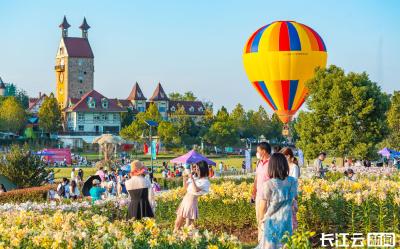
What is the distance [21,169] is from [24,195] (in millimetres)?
5333

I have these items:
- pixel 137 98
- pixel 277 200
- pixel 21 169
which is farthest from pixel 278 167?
pixel 137 98

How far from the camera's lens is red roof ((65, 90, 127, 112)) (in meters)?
113

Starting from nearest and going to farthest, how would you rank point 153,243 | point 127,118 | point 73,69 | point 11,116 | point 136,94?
1. point 153,243
2. point 11,116
3. point 127,118
4. point 73,69
5. point 136,94

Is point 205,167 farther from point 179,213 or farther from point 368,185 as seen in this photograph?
point 368,185

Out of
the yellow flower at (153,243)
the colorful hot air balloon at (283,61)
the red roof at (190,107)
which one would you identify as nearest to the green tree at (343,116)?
the colorful hot air balloon at (283,61)

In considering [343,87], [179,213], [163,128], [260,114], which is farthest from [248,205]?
[260,114]

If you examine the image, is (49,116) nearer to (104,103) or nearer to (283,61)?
(104,103)

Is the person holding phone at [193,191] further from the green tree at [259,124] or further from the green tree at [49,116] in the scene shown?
the green tree at [259,124]

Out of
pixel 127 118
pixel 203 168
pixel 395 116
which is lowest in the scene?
pixel 203 168

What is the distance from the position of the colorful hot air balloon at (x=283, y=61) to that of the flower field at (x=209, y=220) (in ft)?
87.5

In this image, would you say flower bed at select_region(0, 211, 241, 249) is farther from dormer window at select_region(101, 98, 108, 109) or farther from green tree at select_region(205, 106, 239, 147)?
dormer window at select_region(101, 98, 108, 109)

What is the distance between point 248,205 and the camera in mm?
15008

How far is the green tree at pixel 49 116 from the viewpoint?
345 ft

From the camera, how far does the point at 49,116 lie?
105312mm
